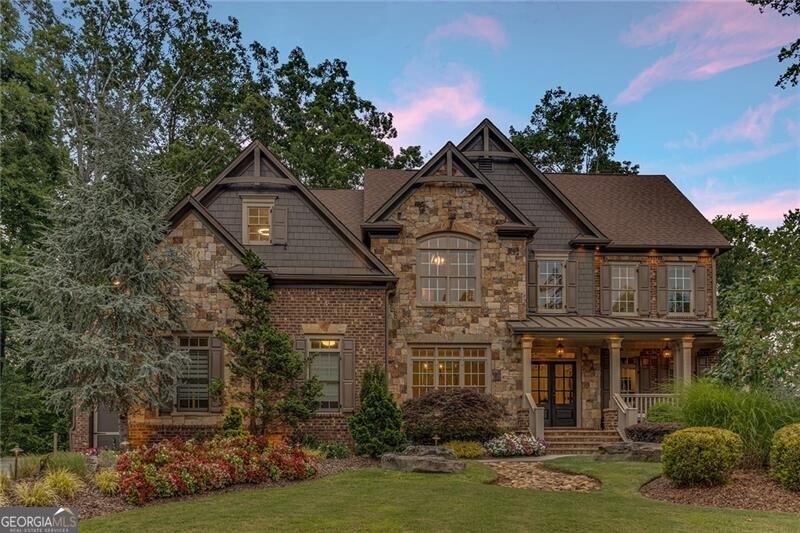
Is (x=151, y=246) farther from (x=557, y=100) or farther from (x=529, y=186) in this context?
(x=557, y=100)

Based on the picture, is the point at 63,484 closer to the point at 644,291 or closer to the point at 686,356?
the point at 686,356

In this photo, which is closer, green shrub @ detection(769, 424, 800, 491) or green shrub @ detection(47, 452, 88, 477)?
green shrub @ detection(769, 424, 800, 491)

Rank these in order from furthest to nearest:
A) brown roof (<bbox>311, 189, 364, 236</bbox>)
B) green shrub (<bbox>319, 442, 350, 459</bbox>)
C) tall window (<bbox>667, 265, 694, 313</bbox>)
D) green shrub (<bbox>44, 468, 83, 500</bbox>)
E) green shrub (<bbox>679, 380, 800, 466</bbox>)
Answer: brown roof (<bbox>311, 189, 364, 236</bbox>) → tall window (<bbox>667, 265, 694, 313</bbox>) → green shrub (<bbox>319, 442, 350, 459</bbox>) → green shrub (<bbox>679, 380, 800, 466</bbox>) → green shrub (<bbox>44, 468, 83, 500</bbox>)

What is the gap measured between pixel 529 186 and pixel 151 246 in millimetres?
11839

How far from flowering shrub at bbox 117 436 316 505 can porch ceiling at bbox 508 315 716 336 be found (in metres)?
8.07

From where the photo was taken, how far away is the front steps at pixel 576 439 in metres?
17.3

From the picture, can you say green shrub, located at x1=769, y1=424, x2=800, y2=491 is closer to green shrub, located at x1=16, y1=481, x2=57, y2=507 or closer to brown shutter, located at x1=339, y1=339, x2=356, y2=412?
brown shutter, located at x1=339, y1=339, x2=356, y2=412

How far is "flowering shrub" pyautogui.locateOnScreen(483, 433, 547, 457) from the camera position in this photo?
1636cm

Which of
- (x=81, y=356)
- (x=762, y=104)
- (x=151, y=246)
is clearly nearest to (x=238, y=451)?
(x=81, y=356)

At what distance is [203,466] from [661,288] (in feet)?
52.6

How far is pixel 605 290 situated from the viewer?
21.3 metres

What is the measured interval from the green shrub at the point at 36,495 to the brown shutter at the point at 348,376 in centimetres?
821

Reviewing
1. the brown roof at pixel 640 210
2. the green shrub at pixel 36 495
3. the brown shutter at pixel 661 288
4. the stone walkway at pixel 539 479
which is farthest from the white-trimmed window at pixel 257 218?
the brown shutter at pixel 661 288

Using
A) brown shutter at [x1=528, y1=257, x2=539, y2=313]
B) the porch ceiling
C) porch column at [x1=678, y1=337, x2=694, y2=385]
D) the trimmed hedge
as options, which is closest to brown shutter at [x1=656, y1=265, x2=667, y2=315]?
the porch ceiling
